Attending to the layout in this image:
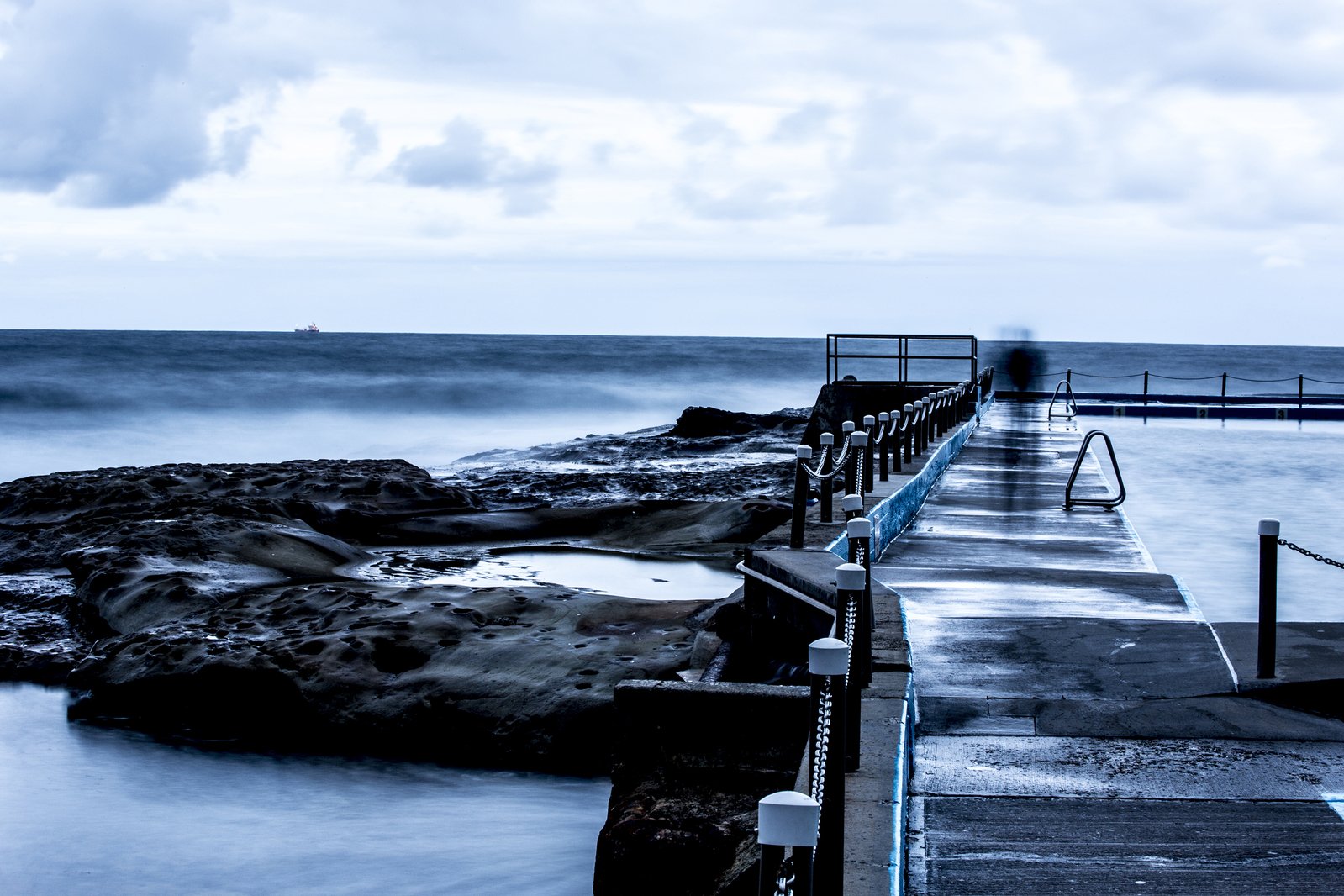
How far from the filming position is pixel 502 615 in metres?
10.4

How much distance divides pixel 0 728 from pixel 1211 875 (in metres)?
8.65

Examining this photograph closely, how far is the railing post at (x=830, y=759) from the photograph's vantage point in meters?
3.36

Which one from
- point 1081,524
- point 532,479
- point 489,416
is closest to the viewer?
point 1081,524

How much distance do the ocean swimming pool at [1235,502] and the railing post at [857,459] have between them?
8.93 feet

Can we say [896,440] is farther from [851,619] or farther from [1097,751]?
[851,619]

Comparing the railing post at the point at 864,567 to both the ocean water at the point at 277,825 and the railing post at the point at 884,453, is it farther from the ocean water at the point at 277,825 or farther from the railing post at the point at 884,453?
the railing post at the point at 884,453

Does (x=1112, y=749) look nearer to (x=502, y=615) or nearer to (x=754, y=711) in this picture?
(x=754, y=711)

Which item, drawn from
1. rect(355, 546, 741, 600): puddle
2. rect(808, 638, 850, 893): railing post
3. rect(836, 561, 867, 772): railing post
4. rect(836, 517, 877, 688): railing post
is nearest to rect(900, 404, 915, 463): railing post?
rect(355, 546, 741, 600): puddle

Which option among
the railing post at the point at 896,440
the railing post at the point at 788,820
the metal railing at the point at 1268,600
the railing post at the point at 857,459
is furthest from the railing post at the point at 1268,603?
the railing post at the point at 896,440

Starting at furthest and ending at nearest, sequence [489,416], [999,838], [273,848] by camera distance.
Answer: [489,416] → [273,848] → [999,838]

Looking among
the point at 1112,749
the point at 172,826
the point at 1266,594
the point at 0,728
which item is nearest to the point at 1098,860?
the point at 1112,749

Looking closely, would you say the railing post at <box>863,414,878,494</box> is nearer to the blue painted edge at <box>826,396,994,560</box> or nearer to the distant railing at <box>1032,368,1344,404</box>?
the blue painted edge at <box>826,396,994,560</box>

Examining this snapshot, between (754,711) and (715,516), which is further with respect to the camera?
(715,516)

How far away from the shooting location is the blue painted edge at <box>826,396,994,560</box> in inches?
367
